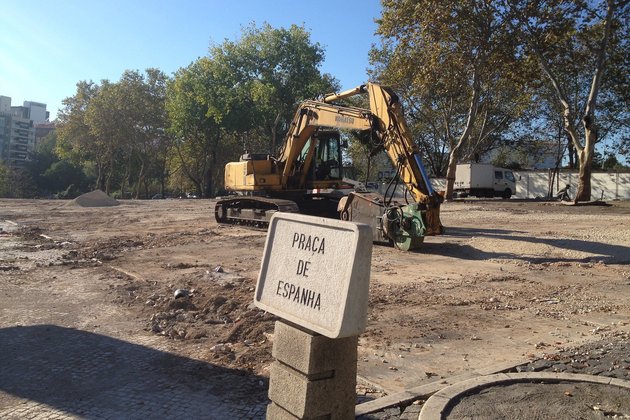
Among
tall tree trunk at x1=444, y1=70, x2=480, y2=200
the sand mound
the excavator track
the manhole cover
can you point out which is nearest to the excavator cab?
the excavator track

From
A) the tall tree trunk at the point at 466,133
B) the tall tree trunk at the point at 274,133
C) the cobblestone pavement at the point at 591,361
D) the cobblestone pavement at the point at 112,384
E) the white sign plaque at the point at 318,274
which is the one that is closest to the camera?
the white sign plaque at the point at 318,274

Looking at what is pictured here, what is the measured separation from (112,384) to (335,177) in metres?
14.4

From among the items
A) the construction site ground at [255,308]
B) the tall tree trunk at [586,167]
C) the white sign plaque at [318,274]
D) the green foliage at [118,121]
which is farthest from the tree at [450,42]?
the green foliage at [118,121]

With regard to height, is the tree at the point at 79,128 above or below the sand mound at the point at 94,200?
above

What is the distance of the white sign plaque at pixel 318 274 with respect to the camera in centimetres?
316

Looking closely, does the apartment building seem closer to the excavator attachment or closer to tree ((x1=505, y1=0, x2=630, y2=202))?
tree ((x1=505, y1=0, x2=630, y2=202))

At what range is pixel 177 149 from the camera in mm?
58625

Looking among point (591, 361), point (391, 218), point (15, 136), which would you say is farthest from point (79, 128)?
point (15, 136)

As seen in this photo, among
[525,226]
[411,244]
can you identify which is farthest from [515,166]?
[411,244]

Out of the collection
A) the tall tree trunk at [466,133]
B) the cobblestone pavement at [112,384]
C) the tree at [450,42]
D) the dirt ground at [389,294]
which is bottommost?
the cobblestone pavement at [112,384]

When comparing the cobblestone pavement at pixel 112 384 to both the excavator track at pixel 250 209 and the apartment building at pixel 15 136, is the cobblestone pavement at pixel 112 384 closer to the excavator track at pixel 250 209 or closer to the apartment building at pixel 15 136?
the excavator track at pixel 250 209

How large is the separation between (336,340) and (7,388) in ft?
10.9

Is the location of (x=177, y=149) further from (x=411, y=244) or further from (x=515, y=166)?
(x=411, y=244)

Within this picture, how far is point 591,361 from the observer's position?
17.5ft
